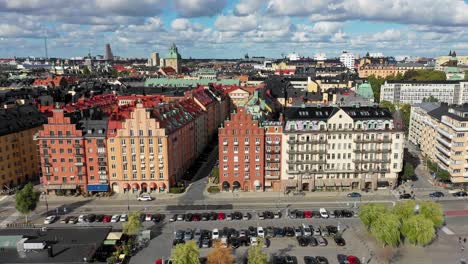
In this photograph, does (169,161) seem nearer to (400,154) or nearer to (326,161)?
(326,161)

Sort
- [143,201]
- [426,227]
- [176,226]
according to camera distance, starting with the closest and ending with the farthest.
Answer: [426,227], [176,226], [143,201]

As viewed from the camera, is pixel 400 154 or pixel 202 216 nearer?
pixel 202 216

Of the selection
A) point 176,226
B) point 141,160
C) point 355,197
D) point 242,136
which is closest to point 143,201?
point 141,160

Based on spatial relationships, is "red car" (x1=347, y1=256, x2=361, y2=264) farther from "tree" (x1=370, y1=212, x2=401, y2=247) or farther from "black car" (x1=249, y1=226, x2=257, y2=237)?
"black car" (x1=249, y1=226, x2=257, y2=237)

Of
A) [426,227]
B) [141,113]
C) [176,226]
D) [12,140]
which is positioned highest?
[141,113]

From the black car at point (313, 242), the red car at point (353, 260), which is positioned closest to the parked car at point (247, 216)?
the black car at point (313, 242)

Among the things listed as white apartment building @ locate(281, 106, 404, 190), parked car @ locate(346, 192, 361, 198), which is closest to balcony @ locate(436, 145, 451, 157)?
white apartment building @ locate(281, 106, 404, 190)
